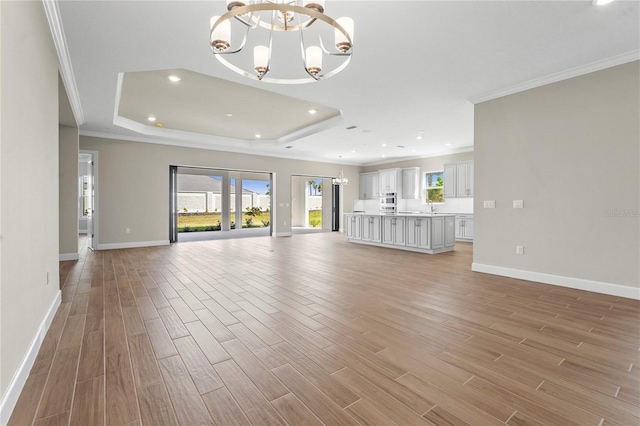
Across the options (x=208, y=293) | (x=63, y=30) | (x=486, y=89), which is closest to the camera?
(x=63, y=30)

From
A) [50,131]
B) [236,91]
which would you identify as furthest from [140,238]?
[50,131]

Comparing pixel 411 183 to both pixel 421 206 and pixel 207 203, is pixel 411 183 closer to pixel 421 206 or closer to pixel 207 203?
pixel 421 206

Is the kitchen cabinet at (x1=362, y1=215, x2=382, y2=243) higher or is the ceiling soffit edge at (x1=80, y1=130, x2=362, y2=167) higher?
the ceiling soffit edge at (x1=80, y1=130, x2=362, y2=167)

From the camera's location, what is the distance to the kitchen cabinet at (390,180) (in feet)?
35.1

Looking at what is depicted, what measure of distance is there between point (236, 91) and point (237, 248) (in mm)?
3784

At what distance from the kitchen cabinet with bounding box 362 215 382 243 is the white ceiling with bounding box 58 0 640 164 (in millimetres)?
3117

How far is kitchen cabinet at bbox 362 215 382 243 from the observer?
304 inches

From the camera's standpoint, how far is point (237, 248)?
727 centimetres

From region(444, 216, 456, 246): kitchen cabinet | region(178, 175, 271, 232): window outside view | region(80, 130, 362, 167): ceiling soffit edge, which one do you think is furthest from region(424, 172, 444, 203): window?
region(178, 175, 271, 232): window outside view

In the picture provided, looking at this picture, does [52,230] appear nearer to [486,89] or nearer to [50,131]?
[50,131]

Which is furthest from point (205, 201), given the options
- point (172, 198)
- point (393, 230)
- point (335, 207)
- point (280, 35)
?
point (280, 35)

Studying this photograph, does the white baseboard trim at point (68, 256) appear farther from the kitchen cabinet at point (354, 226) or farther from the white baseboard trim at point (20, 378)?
the kitchen cabinet at point (354, 226)

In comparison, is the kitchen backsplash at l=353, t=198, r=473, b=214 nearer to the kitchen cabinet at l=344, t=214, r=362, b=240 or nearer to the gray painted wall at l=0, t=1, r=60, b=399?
the kitchen cabinet at l=344, t=214, r=362, b=240

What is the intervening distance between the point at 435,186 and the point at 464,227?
6.40 ft
